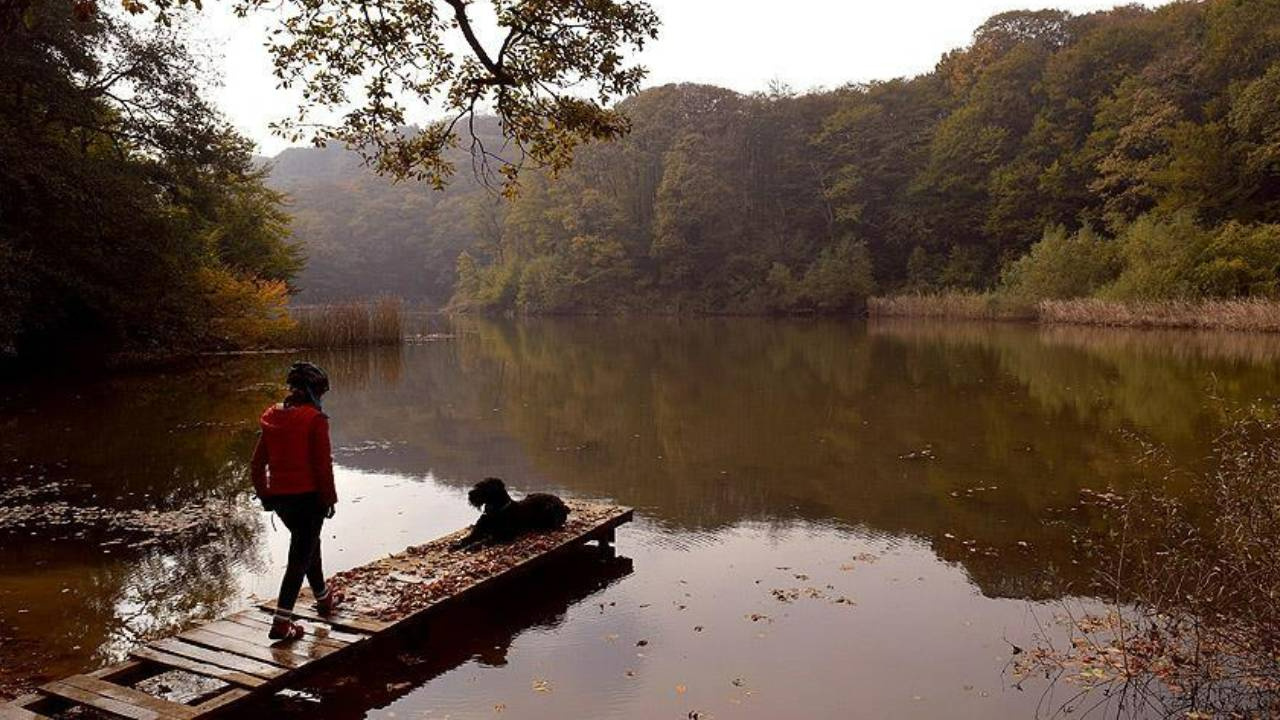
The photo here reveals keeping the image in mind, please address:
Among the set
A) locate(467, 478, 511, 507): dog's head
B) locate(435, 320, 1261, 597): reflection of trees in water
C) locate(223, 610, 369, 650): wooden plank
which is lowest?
locate(435, 320, 1261, 597): reflection of trees in water

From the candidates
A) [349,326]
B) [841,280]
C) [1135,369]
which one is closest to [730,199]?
[841,280]

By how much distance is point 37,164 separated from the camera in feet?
57.5

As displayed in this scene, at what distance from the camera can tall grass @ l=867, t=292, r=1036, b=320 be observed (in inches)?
1681

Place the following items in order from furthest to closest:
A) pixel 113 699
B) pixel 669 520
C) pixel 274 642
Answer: pixel 669 520
pixel 274 642
pixel 113 699

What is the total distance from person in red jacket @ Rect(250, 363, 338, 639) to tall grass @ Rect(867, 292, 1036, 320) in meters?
42.5

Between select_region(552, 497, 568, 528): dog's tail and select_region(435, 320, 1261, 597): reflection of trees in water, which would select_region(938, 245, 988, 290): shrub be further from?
select_region(552, 497, 568, 528): dog's tail

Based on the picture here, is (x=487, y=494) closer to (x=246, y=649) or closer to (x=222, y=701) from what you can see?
(x=246, y=649)

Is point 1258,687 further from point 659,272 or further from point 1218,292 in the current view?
point 659,272

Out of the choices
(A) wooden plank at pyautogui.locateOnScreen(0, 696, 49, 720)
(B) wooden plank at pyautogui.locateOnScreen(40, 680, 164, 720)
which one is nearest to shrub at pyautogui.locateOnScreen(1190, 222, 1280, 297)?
(B) wooden plank at pyautogui.locateOnScreen(40, 680, 164, 720)

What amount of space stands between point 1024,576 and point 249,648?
19.3 feet

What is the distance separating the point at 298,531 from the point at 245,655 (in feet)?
2.59

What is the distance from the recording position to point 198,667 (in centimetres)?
462

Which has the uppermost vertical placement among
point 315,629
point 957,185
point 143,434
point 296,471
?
point 957,185

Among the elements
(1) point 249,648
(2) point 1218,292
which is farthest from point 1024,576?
(2) point 1218,292
